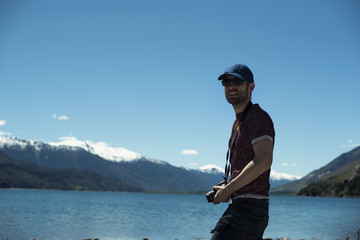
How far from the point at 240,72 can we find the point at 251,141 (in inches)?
32.5

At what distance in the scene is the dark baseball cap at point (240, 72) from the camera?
4262 mm

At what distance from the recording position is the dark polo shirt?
3937mm

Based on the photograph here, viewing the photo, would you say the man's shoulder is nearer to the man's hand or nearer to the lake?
the man's hand

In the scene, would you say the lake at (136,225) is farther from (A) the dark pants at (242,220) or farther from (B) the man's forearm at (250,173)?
(B) the man's forearm at (250,173)

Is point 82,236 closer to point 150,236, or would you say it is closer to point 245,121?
point 150,236

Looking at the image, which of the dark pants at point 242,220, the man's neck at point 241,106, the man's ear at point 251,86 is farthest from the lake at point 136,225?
the man's ear at point 251,86

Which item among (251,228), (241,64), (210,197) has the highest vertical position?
(241,64)

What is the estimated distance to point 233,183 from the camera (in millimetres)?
3877

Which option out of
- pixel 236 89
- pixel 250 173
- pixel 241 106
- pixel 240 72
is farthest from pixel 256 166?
pixel 240 72

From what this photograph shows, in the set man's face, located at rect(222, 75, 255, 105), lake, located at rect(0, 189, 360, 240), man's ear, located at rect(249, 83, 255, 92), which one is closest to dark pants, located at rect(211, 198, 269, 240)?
man's face, located at rect(222, 75, 255, 105)

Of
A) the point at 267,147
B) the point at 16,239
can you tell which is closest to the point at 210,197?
the point at 267,147

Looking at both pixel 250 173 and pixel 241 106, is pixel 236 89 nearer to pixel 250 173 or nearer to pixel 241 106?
pixel 241 106

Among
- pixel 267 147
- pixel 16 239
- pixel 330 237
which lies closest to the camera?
pixel 267 147

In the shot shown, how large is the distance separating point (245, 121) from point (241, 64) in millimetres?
667
